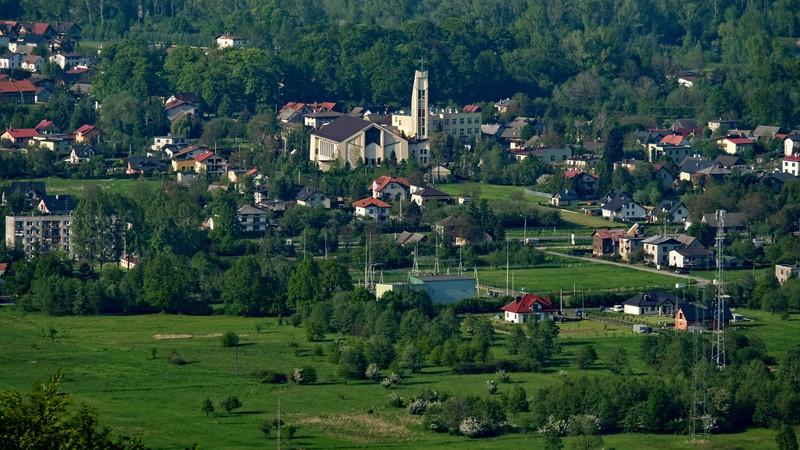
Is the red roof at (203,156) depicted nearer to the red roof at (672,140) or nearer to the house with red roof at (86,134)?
the house with red roof at (86,134)

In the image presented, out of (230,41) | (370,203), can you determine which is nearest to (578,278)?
(370,203)

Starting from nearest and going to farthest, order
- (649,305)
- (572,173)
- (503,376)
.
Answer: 1. (503,376)
2. (649,305)
3. (572,173)

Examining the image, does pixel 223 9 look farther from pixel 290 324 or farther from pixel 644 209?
pixel 290 324

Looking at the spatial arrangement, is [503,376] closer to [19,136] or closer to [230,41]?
[19,136]

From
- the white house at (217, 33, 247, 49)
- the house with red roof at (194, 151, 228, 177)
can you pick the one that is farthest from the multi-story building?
the white house at (217, 33, 247, 49)

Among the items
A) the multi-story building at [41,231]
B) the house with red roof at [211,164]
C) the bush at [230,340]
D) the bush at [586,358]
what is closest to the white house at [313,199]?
the house with red roof at [211,164]
